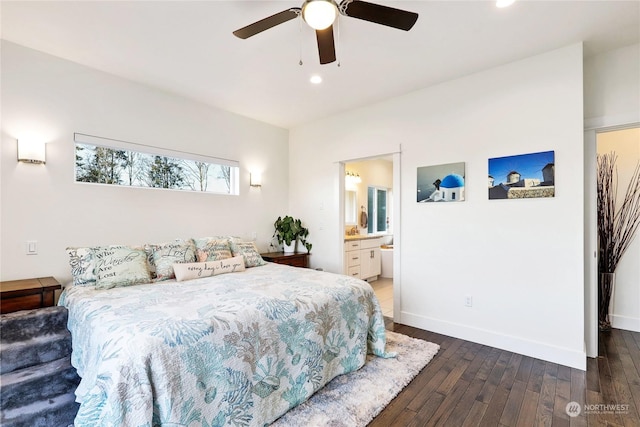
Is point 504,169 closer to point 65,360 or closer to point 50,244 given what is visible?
point 65,360

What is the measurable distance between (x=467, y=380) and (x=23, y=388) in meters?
2.99

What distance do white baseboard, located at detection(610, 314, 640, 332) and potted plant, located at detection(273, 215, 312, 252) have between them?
12.5 ft

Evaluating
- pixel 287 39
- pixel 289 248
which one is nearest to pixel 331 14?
pixel 287 39

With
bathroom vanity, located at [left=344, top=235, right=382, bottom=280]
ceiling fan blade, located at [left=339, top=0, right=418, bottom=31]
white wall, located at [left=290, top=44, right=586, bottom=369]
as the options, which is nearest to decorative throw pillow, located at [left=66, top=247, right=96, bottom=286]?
ceiling fan blade, located at [left=339, top=0, right=418, bottom=31]

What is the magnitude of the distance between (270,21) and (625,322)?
474 centimetres

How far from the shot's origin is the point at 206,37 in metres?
2.39

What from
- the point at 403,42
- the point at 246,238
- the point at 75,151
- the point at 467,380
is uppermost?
the point at 403,42

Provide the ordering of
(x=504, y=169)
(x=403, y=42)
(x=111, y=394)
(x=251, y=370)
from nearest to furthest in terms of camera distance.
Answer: (x=111, y=394) → (x=251, y=370) → (x=403, y=42) → (x=504, y=169)

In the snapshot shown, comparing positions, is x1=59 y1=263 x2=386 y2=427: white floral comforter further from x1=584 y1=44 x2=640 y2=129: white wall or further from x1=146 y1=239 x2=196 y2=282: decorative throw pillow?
x1=584 y1=44 x2=640 y2=129: white wall

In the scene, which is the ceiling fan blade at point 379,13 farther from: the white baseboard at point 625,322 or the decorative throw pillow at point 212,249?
the white baseboard at point 625,322

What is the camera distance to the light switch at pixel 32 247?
2537 millimetres

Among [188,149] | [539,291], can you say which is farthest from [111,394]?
[539,291]

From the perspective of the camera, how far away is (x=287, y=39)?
7.91ft

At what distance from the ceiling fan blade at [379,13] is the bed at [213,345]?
1.88 meters
